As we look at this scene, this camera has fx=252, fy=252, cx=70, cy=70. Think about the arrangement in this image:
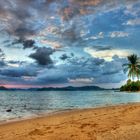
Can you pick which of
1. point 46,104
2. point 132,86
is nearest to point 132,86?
point 132,86

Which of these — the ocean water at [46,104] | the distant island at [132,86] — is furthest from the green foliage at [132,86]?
the ocean water at [46,104]

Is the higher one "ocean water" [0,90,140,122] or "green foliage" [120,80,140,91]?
"green foliage" [120,80,140,91]

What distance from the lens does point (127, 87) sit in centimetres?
12800

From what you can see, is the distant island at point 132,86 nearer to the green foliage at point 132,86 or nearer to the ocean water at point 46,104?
the green foliage at point 132,86

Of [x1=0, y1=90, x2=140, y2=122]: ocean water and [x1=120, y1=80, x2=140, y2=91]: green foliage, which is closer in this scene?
[x1=0, y1=90, x2=140, y2=122]: ocean water

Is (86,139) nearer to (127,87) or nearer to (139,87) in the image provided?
(139,87)

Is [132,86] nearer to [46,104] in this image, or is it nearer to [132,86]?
[132,86]

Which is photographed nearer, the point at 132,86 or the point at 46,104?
the point at 46,104

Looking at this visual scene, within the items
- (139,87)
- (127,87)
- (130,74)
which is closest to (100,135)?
(130,74)

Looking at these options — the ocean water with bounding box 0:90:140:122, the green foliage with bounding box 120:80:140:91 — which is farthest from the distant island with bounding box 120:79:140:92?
the ocean water with bounding box 0:90:140:122

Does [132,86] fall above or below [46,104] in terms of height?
above

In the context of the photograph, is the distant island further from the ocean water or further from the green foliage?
the ocean water

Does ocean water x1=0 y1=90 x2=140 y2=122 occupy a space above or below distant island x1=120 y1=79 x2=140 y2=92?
below

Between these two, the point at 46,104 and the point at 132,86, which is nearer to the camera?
the point at 46,104
